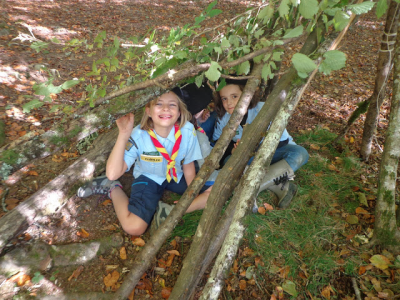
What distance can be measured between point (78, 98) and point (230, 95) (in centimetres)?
284

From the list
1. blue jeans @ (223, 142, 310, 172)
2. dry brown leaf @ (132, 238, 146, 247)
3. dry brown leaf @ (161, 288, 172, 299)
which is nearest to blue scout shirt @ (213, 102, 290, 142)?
blue jeans @ (223, 142, 310, 172)

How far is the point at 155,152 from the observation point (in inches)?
106

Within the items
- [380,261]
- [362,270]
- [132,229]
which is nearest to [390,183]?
[380,261]

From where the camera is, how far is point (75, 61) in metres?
5.05

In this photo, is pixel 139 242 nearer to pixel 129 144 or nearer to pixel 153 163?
pixel 153 163

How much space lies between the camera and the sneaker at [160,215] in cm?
260

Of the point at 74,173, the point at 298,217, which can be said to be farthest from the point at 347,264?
the point at 74,173

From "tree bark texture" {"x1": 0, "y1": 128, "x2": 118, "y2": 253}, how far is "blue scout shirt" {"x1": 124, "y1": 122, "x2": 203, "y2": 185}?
1.26 ft

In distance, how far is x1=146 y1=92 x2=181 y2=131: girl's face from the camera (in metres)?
2.42

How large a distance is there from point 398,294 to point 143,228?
2375 millimetres

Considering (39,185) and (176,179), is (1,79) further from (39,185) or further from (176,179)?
(176,179)

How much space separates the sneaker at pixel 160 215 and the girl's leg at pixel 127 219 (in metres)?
0.11

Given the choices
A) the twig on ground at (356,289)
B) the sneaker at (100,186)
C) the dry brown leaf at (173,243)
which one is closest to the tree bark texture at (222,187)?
the dry brown leaf at (173,243)

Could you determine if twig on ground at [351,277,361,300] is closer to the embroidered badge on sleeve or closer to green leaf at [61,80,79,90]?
the embroidered badge on sleeve
